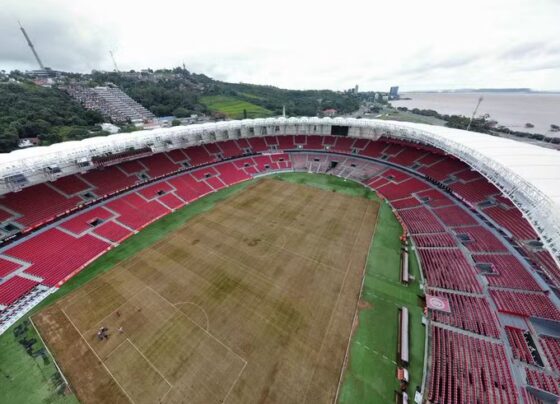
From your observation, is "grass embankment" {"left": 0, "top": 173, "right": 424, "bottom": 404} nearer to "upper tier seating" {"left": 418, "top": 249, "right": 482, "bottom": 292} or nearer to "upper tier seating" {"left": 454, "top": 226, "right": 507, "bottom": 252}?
"upper tier seating" {"left": 418, "top": 249, "right": 482, "bottom": 292}

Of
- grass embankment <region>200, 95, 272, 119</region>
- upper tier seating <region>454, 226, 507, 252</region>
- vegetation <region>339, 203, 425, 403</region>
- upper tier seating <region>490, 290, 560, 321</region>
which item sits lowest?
vegetation <region>339, 203, 425, 403</region>

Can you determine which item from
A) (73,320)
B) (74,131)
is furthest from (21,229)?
(74,131)

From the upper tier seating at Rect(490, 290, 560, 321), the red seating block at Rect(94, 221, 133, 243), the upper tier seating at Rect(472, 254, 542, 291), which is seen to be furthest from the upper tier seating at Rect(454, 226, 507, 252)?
the red seating block at Rect(94, 221, 133, 243)

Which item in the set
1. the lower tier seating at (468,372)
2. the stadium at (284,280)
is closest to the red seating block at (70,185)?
the stadium at (284,280)

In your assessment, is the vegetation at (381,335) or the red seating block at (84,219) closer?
the vegetation at (381,335)

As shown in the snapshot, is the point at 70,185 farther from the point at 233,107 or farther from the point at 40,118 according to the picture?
the point at 233,107

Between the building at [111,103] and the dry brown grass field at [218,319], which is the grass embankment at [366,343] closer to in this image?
the dry brown grass field at [218,319]

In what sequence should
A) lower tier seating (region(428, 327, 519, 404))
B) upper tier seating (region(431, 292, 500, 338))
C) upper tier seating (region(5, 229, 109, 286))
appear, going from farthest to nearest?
upper tier seating (region(5, 229, 109, 286)), upper tier seating (region(431, 292, 500, 338)), lower tier seating (region(428, 327, 519, 404))
